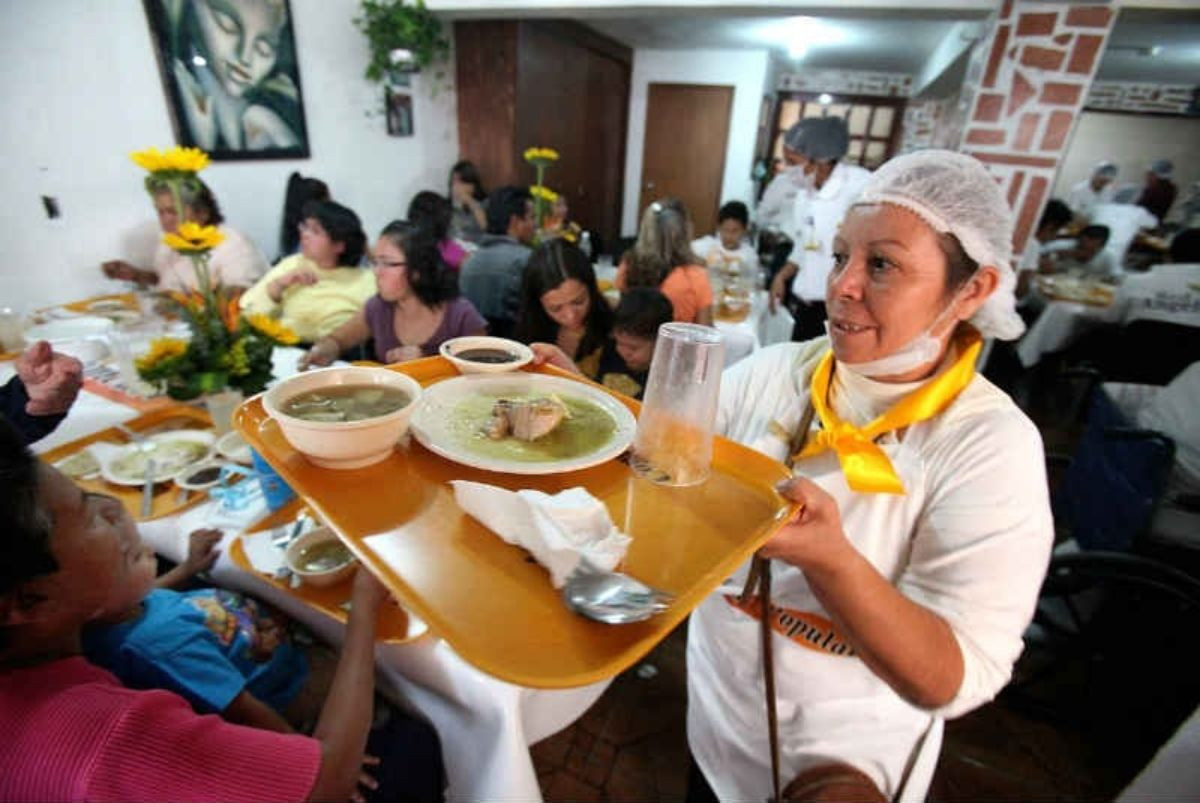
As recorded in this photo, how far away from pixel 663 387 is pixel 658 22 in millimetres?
6620

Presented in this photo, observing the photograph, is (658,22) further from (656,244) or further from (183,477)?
(183,477)

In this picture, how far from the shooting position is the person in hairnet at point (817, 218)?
382 cm

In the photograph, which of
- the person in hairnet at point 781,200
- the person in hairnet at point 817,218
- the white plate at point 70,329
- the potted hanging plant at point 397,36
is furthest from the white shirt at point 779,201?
the white plate at point 70,329

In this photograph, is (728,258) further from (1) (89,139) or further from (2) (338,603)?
(1) (89,139)

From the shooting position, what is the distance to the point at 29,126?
110 inches

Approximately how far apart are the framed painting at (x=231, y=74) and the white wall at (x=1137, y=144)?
38.3 feet

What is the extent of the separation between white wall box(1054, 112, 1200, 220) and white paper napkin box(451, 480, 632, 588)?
12.4 m

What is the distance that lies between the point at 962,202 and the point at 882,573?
658 millimetres

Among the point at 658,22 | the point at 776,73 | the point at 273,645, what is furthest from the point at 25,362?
the point at 776,73

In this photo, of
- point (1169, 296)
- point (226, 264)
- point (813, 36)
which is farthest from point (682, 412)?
point (813, 36)

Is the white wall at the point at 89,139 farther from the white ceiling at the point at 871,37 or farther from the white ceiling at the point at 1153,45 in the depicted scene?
the white ceiling at the point at 1153,45

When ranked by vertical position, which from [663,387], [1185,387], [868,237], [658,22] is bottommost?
[1185,387]

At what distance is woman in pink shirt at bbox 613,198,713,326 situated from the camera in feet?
10.2

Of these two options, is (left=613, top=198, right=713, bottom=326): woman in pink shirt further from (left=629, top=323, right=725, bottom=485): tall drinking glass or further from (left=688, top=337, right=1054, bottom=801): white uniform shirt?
(left=629, top=323, right=725, bottom=485): tall drinking glass
